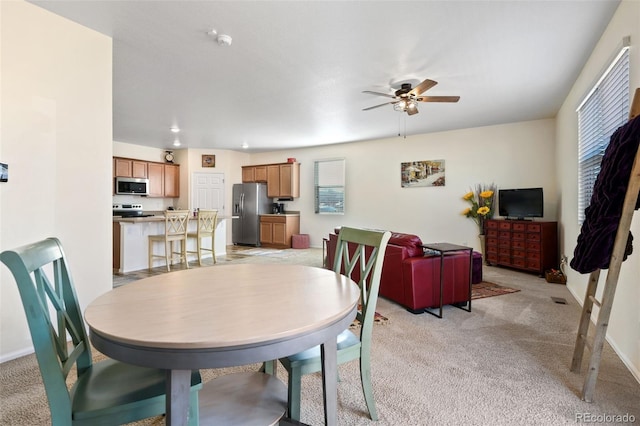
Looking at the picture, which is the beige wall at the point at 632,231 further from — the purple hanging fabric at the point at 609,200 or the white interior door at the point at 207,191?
the white interior door at the point at 207,191

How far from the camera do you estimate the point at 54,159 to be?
7.70 feet

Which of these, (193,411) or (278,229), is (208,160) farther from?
(193,411)

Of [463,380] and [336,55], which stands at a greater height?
[336,55]

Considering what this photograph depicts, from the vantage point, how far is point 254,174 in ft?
27.8

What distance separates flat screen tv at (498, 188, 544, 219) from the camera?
4.86m

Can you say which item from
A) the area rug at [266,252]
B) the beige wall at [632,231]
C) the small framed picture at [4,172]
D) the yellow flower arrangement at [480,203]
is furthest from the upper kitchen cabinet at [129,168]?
the beige wall at [632,231]

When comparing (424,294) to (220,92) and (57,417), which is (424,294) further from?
(220,92)

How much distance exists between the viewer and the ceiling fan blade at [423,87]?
306cm

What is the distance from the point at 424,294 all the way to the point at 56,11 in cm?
385

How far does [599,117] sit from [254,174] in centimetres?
708

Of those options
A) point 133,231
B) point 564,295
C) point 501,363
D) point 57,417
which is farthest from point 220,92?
point 564,295

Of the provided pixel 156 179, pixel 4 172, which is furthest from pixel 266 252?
pixel 4 172

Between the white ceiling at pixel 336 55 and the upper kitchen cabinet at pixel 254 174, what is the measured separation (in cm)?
331

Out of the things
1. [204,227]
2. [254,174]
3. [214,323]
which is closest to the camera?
[214,323]
